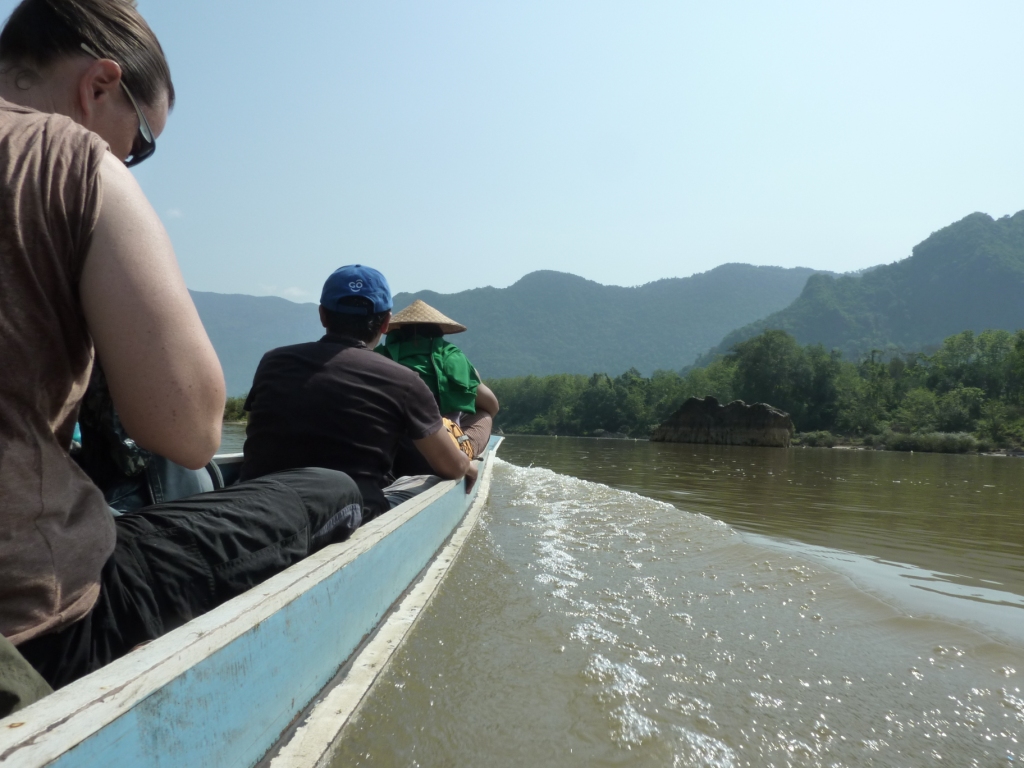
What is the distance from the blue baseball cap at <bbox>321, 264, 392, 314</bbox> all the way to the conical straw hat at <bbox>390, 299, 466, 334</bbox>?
5.91 feet

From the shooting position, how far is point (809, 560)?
12.4ft

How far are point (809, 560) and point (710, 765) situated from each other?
251 cm

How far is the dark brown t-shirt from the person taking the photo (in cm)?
245

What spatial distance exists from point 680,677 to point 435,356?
9.93 feet

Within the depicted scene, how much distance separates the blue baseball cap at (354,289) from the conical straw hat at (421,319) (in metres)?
1.80

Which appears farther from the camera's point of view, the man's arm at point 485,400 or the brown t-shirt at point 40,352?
the man's arm at point 485,400

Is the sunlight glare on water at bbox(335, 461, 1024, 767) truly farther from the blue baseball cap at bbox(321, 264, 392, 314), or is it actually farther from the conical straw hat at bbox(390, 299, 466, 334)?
the conical straw hat at bbox(390, 299, 466, 334)

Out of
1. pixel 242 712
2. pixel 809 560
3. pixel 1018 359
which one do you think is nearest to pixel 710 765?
pixel 242 712

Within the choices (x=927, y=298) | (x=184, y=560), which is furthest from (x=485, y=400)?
(x=927, y=298)

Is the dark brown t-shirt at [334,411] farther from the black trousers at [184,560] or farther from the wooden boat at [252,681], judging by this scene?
the black trousers at [184,560]

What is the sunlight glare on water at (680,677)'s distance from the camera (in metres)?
1.64

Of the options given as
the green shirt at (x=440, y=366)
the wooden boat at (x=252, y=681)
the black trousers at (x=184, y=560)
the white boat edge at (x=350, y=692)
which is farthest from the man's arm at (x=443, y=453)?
the green shirt at (x=440, y=366)

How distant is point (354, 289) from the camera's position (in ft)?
8.91

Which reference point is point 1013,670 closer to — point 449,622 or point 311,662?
point 449,622
